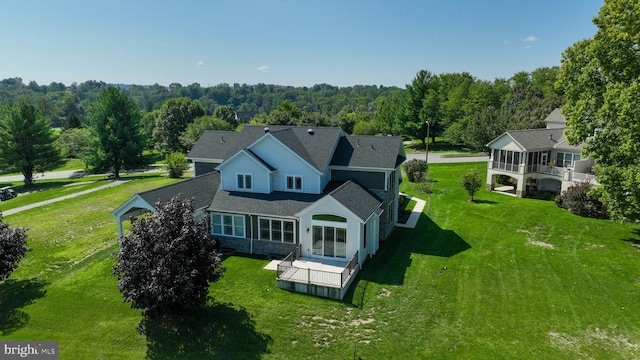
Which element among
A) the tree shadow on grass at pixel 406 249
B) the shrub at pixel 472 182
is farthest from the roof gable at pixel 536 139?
the tree shadow on grass at pixel 406 249

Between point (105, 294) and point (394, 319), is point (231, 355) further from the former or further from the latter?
point (105, 294)

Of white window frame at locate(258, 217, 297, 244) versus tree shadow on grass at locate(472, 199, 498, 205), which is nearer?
white window frame at locate(258, 217, 297, 244)

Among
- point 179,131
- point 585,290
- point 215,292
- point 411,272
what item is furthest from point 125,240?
point 179,131

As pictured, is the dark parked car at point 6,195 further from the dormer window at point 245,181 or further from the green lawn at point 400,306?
the dormer window at point 245,181

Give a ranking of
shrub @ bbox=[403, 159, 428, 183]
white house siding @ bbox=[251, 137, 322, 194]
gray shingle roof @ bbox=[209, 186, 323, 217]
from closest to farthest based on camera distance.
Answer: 1. gray shingle roof @ bbox=[209, 186, 323, 217]
2. white house siding @ bbox=[251, 137, 322, 194]
3. shrub @ bbox=[403, 159, 428, 183]

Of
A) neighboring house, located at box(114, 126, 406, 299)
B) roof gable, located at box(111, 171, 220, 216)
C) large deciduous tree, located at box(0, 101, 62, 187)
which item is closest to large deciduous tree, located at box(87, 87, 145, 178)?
large deciduous tree, located at box(0, 101, 62, 187)

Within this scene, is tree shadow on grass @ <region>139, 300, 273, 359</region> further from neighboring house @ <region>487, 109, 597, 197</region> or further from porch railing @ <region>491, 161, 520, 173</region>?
porch railing @ <region>491, 161, 520, 173</region>
